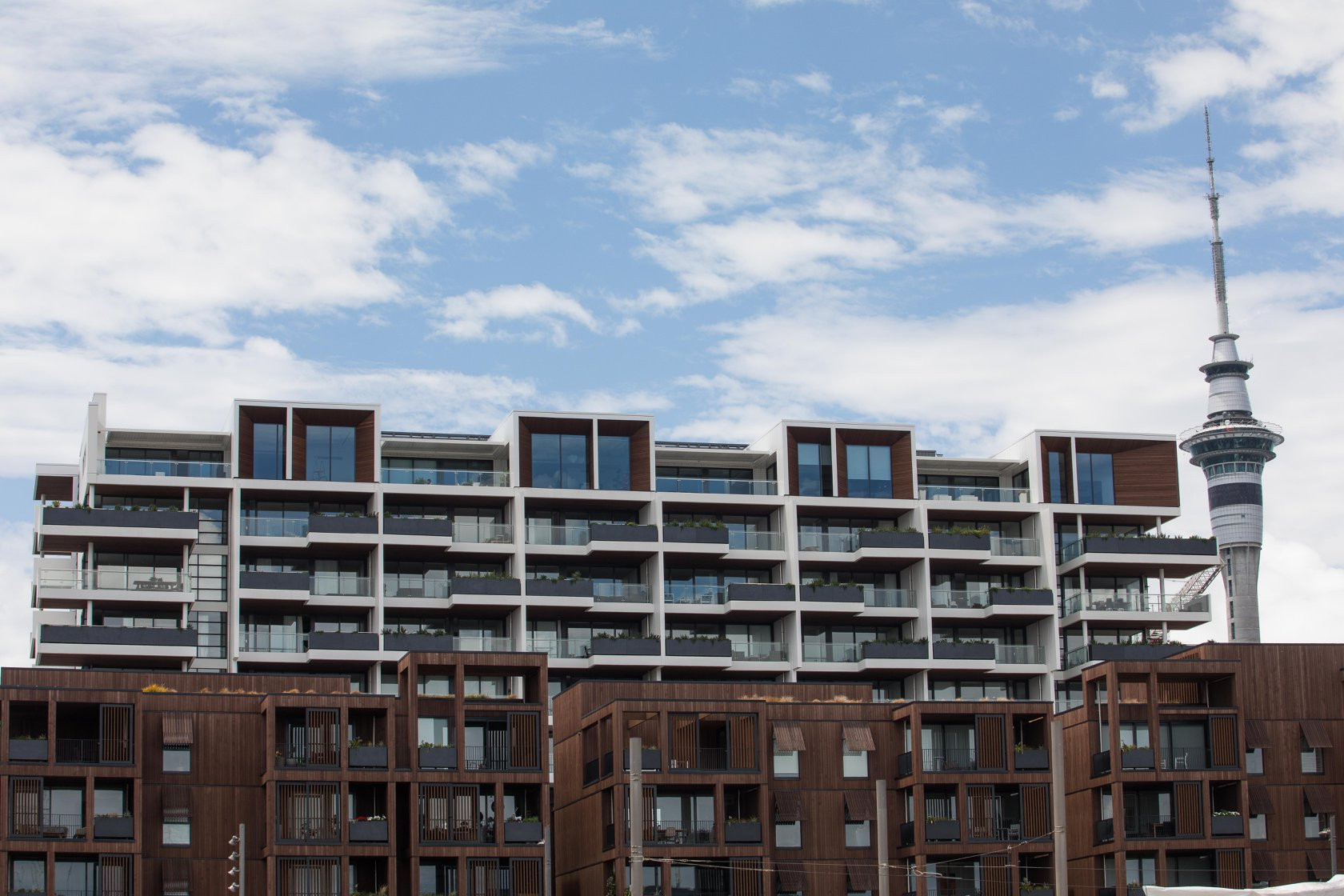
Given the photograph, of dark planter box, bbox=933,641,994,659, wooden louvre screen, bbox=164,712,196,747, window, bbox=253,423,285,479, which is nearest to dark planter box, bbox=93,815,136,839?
wooden louvre screen, bbox=164,712,196,747

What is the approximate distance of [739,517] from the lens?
11069cm

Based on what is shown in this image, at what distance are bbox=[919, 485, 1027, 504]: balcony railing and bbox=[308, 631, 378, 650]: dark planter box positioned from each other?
31.3 m

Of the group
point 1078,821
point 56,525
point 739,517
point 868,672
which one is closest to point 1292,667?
point 1078,821

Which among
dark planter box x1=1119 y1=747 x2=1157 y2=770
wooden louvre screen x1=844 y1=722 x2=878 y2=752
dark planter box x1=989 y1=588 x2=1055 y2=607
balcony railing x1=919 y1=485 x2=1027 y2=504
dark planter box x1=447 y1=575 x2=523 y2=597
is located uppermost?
balcony railing x1=919 y1=485 x2=1027 y2=504

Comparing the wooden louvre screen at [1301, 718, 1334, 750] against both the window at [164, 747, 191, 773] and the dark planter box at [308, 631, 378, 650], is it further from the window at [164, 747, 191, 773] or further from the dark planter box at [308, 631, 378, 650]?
the window at [164, 747, 191, 773]

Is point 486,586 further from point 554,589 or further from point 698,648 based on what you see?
point 698,648

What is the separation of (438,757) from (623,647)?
27325 mm

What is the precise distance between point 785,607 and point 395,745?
3389 centimetres

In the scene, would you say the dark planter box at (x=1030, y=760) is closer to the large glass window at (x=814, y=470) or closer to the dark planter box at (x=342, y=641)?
the large glass window at (x=814, y=470)

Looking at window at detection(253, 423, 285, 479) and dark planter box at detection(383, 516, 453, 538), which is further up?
window at detection(253, 423, 285, 479)

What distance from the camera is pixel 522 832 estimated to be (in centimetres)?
7575

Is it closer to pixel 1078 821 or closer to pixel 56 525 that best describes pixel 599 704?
pixel 1078 821

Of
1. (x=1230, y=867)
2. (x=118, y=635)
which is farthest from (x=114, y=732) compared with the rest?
(x=1230, y=867)

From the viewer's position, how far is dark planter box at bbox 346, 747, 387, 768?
74.6 m
